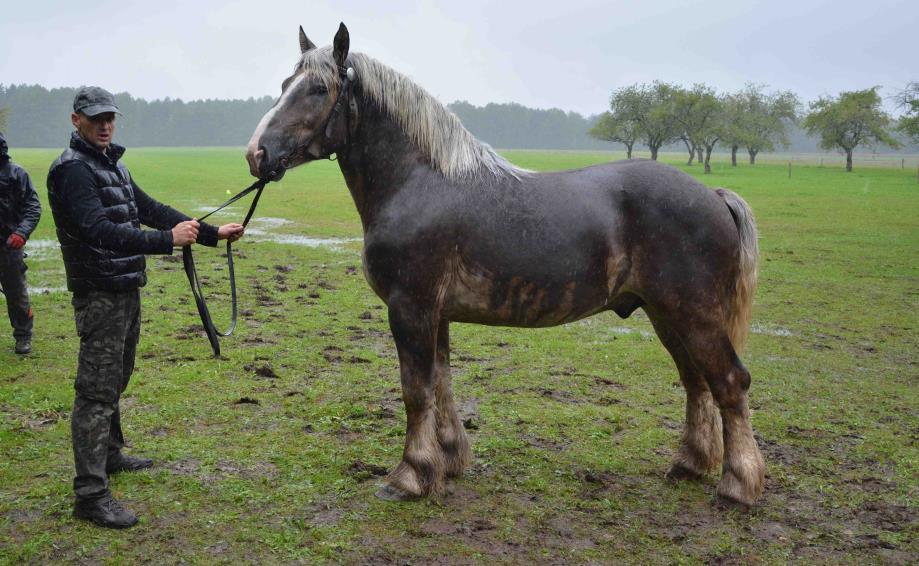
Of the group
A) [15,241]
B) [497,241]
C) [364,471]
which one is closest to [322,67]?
[497,241]

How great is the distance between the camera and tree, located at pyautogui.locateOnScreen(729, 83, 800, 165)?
61406 mm

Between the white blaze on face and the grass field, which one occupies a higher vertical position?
the white blaze on face

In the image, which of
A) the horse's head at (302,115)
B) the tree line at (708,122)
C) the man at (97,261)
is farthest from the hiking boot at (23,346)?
the tree line at (708,122)

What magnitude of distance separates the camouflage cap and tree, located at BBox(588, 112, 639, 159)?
5538 cm

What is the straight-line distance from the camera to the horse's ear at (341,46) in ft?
12.4

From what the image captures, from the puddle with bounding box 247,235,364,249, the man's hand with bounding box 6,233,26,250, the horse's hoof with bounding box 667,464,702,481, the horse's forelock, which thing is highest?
the horse's forelock

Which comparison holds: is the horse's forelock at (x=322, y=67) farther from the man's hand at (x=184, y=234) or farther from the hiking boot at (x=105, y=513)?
the hiking boot at (x=105, y=513)

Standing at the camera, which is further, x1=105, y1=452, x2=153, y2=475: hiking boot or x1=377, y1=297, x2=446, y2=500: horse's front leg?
x1=105, y1=452, x2=153, y2=475: hiking boot

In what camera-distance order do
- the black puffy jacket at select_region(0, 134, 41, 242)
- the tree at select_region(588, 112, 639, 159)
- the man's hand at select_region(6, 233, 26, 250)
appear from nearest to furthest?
1. the man's hand at select_region(6, 233, 26, 250)
2. the black puffy jacket at select_region(0, 134, 41, 242)
3. the tree at select_region(588, 112, 639, 159)

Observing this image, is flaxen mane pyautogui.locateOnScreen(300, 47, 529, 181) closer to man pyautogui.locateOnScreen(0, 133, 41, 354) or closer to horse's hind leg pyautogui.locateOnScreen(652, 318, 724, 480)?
horse's hind leg pyautogui.locateOnScreen(652, 318, 724, 480)

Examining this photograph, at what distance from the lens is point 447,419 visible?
180 inches

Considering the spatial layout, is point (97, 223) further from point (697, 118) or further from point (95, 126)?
point (697, 118)

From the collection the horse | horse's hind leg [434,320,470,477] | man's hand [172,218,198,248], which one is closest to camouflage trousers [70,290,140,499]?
man's hand [172,218,198,248]

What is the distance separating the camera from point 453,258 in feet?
13.3
